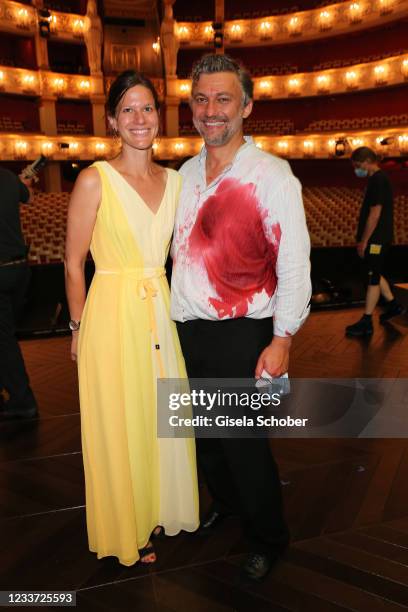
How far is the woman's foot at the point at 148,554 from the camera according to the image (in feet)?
6.31


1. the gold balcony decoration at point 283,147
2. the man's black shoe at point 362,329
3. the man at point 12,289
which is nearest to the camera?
the man at point 12,289

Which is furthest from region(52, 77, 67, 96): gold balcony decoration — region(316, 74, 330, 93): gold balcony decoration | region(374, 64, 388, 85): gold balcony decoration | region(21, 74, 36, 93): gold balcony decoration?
region(374, 64, 388, 85): gold balcony decoration

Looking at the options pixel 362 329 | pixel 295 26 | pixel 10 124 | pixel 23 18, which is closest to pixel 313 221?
pixel 362 329

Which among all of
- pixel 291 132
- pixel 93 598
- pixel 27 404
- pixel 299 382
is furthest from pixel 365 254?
pixel 291 132

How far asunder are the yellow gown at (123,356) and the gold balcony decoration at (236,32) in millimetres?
23198

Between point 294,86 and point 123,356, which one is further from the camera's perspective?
point 294,86

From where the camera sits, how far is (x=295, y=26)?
21.1 meters

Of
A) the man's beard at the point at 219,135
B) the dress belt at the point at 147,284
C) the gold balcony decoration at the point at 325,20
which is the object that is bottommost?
the dress belt at the point at 147,284

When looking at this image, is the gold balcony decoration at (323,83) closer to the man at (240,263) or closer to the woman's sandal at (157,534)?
the man at (240,263)

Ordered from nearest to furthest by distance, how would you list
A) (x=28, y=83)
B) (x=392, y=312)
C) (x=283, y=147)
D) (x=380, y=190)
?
1. (x=380, y=190)
2. (x=392, y=312)
3. (x=28, y=83)
4. (x=283, y=147)

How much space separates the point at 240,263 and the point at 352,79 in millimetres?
21362

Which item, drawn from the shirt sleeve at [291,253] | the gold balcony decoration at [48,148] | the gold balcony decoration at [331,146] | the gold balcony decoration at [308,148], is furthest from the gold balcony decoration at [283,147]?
the shirt sleeve at [291,253]

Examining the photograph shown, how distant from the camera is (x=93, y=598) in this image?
176 cm

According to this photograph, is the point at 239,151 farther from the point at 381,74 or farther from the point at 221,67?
the point at 381,74
